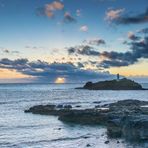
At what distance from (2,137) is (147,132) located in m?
28.1

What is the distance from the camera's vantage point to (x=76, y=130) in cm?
Answer: 8038

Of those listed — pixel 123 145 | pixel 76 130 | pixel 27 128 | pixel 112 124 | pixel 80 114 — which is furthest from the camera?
pixel 80 114

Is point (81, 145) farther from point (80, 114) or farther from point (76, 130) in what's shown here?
point (80, 114)

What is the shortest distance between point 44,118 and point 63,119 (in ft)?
31.0

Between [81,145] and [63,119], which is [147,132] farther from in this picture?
[63,119]

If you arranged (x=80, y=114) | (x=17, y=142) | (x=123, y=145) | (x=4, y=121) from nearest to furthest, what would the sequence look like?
1. (x=123, y=145)
2. (x=17, y=142)
3. (x=80, y=114)
4. (x=4, y=121)

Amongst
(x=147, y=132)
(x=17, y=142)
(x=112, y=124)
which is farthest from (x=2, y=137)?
(x=147, y=132)

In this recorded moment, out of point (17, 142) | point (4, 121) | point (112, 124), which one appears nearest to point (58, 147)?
point (17, 142)

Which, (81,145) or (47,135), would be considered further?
(47,135)

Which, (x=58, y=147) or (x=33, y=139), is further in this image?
(x=33, y=139)

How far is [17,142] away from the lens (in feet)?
223

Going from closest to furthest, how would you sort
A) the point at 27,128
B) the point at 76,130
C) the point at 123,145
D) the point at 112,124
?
the point at 123,145 → the point at 112,124 → the point at 76,130 → the point at 27,128

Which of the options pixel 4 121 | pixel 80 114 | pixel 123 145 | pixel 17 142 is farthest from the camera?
pixel 4 121

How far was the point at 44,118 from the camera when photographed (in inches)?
4114
